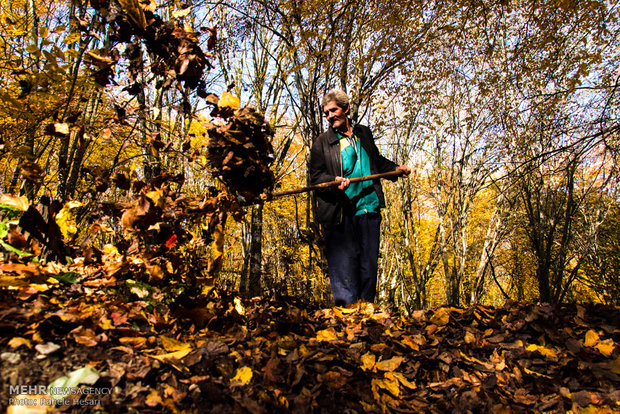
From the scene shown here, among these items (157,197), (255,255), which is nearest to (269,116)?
(255,255)

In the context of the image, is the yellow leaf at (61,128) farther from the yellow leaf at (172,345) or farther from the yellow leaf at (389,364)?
the yellow leaf at (389,364)

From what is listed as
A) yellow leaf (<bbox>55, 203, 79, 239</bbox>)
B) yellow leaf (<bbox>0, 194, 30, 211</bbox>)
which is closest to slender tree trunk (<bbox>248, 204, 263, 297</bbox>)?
yellow leaf (<bbox>55, 203, 79, 239</bbox>)

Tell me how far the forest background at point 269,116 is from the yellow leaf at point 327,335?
0.58 meters

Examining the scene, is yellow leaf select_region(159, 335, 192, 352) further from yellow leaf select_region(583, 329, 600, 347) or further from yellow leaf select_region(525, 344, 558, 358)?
yellow leaf select_region(583, 329, 600, 347)

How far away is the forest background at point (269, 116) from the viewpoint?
5.13 ft

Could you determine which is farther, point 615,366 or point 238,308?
point 238,308

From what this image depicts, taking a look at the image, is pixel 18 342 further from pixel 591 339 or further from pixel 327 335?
pixel 591 339

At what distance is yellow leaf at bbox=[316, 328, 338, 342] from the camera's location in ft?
5.16

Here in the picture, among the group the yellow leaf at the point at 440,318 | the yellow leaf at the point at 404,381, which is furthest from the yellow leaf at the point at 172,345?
Result: the yellow leaf at the point at 440,318

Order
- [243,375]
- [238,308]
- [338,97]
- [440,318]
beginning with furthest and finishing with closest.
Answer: [338,97]
[440,318]
[238,308]
[243,375]

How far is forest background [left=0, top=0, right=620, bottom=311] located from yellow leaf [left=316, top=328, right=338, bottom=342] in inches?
23.0

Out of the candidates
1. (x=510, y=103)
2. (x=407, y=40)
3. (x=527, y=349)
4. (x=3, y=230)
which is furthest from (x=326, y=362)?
(x=510, y=103)

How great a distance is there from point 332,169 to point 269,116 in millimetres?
5440

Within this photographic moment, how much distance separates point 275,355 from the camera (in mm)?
1233
